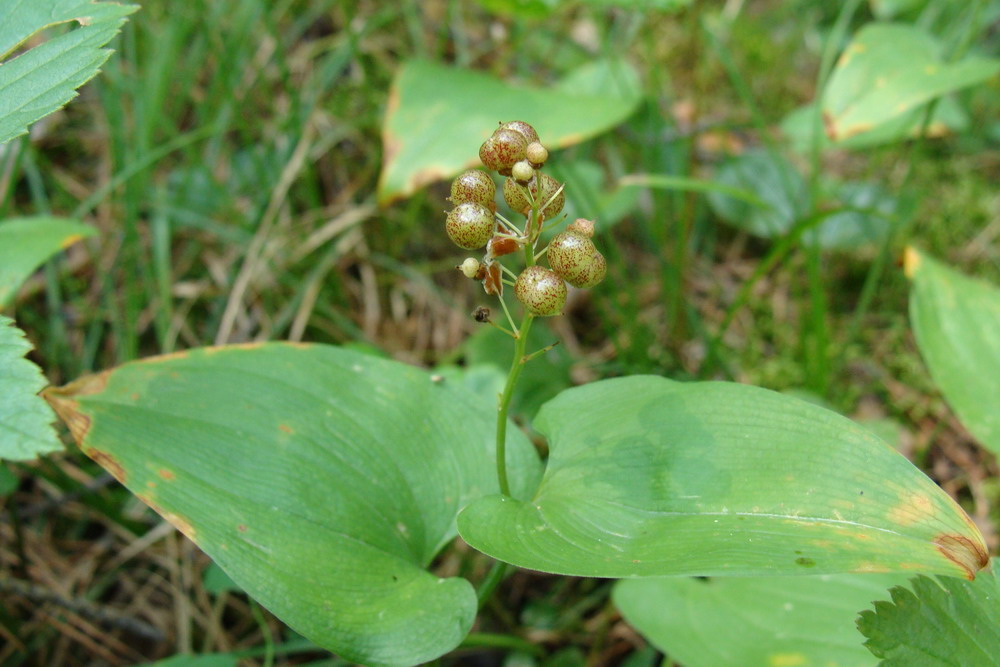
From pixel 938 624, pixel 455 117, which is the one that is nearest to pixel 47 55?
pixel 455 117

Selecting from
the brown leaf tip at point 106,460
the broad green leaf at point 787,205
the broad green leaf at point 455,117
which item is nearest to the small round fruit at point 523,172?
the brown leaf tip at point 106,460

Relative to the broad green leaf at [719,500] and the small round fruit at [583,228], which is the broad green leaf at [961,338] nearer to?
the broad green leaf at [719,500]

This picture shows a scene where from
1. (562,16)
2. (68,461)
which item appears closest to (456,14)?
(562,16)

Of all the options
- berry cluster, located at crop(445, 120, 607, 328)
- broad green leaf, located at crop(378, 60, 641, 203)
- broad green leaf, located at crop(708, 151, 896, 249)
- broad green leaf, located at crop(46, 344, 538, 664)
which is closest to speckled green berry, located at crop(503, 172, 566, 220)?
berry cluster, located at crop(445, 120, 607, 328)

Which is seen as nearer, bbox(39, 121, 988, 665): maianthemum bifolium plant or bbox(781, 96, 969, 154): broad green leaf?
bbox(39, 121, 988, 665): maianthemum bifolium plant

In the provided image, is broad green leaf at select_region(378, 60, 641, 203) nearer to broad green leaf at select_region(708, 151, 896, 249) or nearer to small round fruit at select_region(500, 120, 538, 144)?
broad green leaf at select_region(708, 151, 896, 249)
